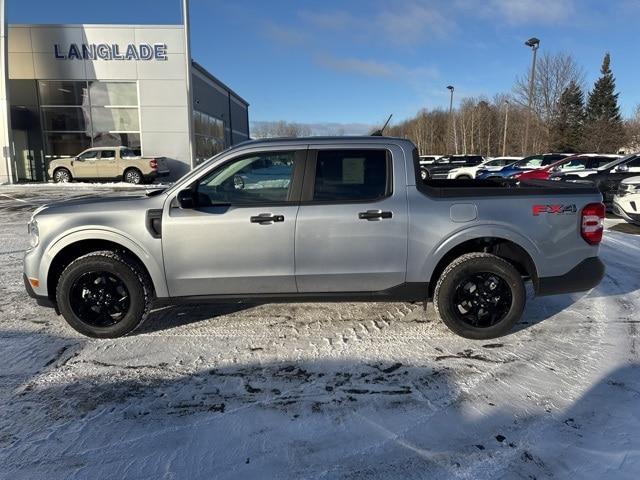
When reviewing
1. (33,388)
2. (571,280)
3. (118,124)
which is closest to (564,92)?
(118,124)

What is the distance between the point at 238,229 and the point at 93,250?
1.47 meters

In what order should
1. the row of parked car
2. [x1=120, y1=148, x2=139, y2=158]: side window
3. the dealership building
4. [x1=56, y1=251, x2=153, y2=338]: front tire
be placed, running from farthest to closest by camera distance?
the dealership building
[x1=120, y1=148, x2=139, y2=158]: side window
the row of parked car
[x1=56, y1=251, x2=153, y2=338]: front tire

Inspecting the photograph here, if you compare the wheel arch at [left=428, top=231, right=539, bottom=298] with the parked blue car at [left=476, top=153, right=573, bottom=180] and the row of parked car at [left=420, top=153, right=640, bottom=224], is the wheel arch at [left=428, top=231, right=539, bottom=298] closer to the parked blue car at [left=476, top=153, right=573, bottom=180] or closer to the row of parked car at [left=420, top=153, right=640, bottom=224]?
the row of parked car at [left=420, top=153, right=640, bottom=224]

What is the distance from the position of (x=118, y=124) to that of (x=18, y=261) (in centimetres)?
2086

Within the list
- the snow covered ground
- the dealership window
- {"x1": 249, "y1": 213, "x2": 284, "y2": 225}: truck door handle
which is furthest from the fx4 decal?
the dealership window

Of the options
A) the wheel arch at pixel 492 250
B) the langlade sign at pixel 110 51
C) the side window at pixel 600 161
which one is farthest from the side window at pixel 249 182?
the langlade sign at pixel 110 51

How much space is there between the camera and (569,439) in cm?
288

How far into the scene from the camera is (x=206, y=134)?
34625 millimetres

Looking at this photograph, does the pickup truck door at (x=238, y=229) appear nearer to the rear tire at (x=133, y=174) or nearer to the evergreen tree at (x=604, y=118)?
the rear tire at (x=133, y=174)

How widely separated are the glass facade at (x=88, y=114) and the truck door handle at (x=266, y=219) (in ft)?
80.4

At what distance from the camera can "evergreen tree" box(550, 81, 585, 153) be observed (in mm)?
49000

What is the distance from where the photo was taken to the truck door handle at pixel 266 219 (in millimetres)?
4164

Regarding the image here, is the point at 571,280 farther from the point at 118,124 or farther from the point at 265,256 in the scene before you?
the point at 118,124

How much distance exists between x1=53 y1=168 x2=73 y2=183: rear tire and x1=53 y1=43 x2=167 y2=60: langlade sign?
6101mm
